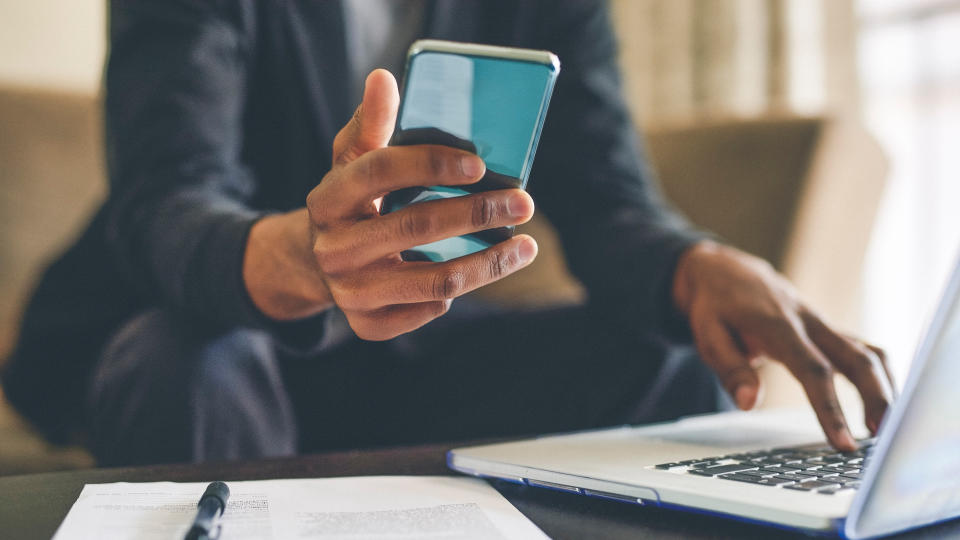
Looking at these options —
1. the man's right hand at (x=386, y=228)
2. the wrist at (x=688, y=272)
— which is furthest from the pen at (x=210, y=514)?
the wrist at (x=688, y=272)

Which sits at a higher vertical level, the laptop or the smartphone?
the smartphone

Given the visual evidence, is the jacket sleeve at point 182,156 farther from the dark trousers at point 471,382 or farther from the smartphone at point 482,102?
the smartphone at point 482,102

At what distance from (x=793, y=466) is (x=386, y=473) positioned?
0.25m

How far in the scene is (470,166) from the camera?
0.39 metres

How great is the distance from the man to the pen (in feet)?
0.48

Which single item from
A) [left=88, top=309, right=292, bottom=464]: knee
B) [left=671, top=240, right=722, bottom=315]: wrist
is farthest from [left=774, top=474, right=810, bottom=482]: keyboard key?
[left=88, top=309, right=292, bottom=464]: knee

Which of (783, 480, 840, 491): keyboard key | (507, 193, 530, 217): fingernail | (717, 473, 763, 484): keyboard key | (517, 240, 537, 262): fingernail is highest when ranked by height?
(507, 193, 530, 217): fingernail

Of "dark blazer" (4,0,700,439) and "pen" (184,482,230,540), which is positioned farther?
"dark blazer" (4,0,700,439)

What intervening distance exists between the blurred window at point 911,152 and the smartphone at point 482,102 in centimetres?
204

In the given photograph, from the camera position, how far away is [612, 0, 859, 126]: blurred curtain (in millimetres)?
2225

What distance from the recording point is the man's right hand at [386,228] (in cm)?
40

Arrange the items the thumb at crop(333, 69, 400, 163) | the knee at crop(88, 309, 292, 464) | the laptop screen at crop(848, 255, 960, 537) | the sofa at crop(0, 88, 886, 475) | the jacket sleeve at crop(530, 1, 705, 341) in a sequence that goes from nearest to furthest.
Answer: the laptop screen at crop(848, 255, 960, 537) → the thumb at crop(333, 69, 400, 163) → the knee at crop(88, 309, 292, 464) → the jacket sleeve at crop(530, 1, 705, 341) → the sofa at crop(0, 88, 886, 475)

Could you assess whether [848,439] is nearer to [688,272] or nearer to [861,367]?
[861,367]

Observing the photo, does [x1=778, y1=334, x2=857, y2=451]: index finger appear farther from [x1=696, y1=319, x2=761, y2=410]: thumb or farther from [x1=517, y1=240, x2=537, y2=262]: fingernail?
[x1=517, y1=240, x2=537, y2=262]: fingernail
